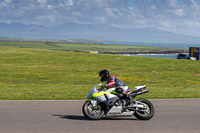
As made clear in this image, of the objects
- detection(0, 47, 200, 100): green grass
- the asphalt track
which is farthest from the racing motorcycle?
detection(0, 47, 200, 100): green grass

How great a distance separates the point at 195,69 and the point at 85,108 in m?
30.8

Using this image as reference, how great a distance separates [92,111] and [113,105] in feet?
2.11

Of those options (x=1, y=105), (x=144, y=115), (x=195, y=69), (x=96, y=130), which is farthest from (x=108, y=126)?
(x=195, y=69)

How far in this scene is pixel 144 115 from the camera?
10109 millimetres

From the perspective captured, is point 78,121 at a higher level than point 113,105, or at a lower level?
lower

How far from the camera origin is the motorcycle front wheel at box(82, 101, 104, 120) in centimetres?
993

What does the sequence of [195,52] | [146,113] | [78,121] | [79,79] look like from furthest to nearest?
[195,52]
[79,79]
[146,113]
[78,121]

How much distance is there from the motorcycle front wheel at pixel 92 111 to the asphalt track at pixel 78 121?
156 mm

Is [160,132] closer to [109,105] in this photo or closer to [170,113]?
[109,105]

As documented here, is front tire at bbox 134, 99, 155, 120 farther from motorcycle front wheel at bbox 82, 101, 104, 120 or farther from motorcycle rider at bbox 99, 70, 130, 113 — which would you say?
motorcycle front wheel at bbox 82, 101, 104, 120

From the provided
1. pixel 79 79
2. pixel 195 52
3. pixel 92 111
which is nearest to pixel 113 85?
pixel 92 111

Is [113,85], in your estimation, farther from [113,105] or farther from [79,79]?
[79,79]

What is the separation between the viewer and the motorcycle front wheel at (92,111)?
9.93 meters

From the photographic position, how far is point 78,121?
32.3 ft
